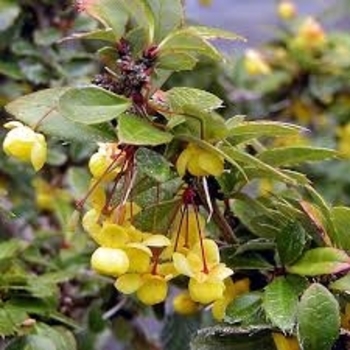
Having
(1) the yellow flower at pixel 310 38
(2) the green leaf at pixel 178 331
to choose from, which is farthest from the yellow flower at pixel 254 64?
(2) the green leaf at pixel 178 331

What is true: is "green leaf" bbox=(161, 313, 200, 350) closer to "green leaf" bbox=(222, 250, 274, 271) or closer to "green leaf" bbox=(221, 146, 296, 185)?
"green leaf" bbox=(222, 250, 274, 271)

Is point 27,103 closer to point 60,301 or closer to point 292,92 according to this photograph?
point 60,301

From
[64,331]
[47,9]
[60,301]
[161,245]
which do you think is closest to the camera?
[161,245]

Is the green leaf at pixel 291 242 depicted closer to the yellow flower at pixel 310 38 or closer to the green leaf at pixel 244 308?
the green leaf at pixel 244 308

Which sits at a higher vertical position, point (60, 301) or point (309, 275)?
point (309, 275)

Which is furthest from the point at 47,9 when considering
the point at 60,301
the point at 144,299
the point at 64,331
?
the point at 144,299

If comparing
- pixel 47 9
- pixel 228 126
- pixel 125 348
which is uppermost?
pixel 228 126
